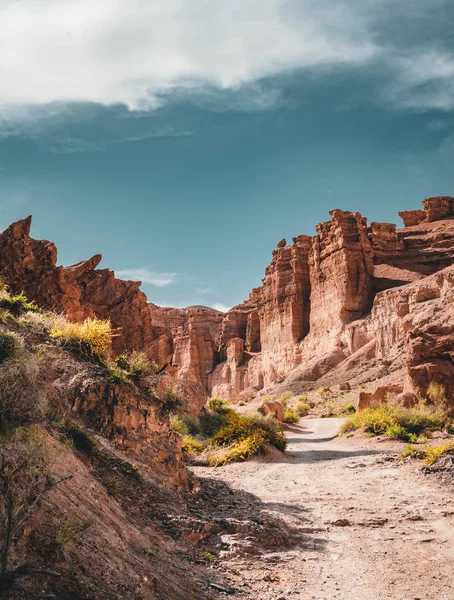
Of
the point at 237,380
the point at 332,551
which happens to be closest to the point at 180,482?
the point at 332,551

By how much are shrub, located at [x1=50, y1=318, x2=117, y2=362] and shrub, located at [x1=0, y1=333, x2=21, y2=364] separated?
2884 millimetres

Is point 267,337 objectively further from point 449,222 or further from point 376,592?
point 376,592

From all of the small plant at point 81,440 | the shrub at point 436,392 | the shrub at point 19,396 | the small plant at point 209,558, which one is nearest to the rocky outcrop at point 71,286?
the shrub at point 436,392

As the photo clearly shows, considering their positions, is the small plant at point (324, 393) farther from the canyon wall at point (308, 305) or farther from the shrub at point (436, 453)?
the shrub at point (436, 453)

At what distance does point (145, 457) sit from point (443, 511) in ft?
17.8

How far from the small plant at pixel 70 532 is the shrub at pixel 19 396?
120 centimetres

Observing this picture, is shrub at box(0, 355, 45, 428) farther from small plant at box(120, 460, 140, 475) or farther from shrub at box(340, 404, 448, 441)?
shrub at box(340, 404, 448, 441)

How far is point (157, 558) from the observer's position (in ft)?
19.2

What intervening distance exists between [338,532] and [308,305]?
69.0m

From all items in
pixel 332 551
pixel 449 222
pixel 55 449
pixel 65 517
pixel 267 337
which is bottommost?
pixel 332 551

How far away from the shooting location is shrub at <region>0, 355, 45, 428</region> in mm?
5293

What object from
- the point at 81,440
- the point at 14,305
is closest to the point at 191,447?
the point at 14,305

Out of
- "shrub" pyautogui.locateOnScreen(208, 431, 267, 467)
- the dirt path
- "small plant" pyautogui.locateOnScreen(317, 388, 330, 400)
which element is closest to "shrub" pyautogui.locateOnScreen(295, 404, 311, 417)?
"small plant" pyautogui.locateOnScreen(317, 388, 330, 400)

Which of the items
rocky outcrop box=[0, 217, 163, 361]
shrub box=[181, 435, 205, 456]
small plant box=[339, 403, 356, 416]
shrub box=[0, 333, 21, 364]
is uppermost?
rocky outcrop box=[0, 217, 163, 361]
